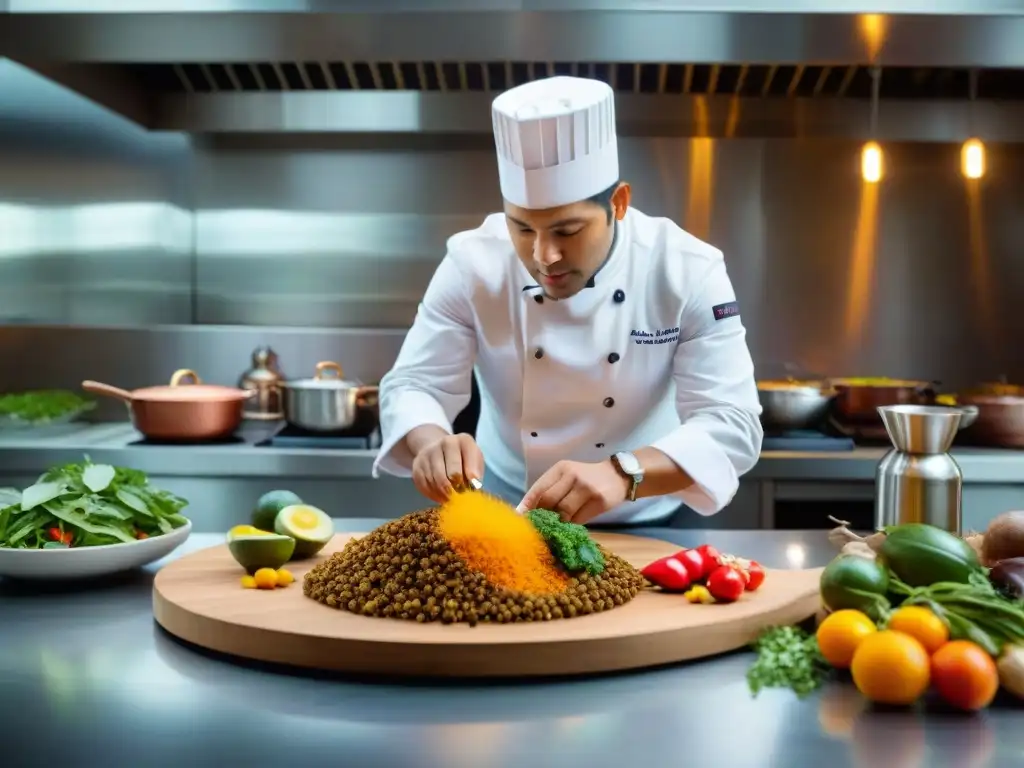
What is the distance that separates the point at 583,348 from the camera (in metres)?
2.27

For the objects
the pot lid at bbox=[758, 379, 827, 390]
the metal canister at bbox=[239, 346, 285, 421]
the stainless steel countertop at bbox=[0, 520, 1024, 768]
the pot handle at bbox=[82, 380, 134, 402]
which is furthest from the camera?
the metal canister at bbox=[239, 346, 285, 421]

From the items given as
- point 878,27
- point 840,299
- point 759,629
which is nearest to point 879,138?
point 840,299

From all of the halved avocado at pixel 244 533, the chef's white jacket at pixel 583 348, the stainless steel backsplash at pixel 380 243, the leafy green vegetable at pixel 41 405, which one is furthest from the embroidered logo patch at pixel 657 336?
the leafy green vegetable at pixel 41 405

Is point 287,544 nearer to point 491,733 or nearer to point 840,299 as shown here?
point 491,733

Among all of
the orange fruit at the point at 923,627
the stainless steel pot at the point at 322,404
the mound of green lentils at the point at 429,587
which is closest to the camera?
the orange fruit at the point at 923,627

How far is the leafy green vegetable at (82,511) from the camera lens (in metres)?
1.67

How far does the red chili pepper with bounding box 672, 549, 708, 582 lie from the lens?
1.59 m

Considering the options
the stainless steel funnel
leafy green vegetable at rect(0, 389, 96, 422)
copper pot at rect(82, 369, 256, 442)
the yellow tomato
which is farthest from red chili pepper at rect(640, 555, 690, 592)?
leafy green vegetable at rect(0, 389, 96, 422)

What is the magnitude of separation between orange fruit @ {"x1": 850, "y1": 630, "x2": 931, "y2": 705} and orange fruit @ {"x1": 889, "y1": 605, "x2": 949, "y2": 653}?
1 centimetres

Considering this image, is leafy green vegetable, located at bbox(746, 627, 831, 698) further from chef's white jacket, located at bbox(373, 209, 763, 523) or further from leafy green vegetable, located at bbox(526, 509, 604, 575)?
chef's white jacket, located at bbox(373, 209, 763, 523)

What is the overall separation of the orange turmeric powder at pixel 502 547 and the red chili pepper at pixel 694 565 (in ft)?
0.60

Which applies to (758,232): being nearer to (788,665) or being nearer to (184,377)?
(184,377)

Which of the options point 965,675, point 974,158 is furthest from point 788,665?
point 974,158

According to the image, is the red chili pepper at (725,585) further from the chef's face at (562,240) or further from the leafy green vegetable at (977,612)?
the chef's face at (562,240)
